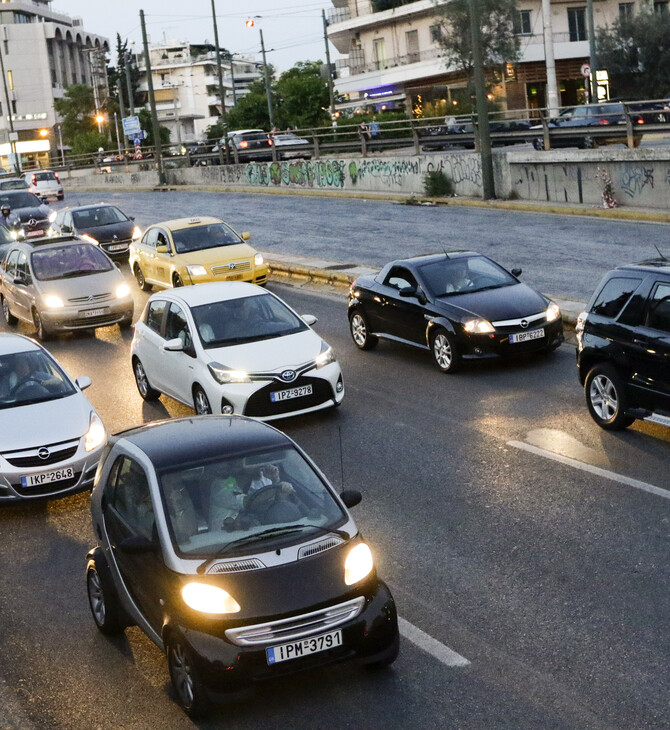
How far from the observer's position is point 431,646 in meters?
7.53

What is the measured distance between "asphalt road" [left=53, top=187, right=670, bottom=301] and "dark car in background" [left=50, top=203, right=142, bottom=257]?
A: 3.67 metres

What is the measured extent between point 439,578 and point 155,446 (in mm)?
2502

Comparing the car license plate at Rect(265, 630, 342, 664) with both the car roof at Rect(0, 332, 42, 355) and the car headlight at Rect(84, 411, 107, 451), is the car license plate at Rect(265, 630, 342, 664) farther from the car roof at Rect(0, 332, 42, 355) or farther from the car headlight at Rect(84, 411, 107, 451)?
the car roof at Rect(0, 332, 42, 355)

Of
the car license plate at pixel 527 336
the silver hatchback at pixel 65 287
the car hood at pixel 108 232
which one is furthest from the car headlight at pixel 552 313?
the car hood at pixel 108 232

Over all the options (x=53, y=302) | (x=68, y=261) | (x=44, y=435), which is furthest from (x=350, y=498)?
(x=68, y=261)

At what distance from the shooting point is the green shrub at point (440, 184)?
38.8 m

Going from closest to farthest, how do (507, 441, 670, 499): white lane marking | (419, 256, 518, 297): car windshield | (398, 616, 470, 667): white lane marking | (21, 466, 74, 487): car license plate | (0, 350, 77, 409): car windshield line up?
(398, 616, 470, 667): white lane marking < (507, 441, 670, 499): white lane marking < (21, 466, 74, 487): car license plate < (0, 350, 77, 409): car windshield < (419, 256, 518, 297): car windshield

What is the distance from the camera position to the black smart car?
6500 millimetres

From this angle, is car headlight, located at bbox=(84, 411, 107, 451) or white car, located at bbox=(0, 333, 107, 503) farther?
car headlight, located at bbox=(84, 411, 107, 451)

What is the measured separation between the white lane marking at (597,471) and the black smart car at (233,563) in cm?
382

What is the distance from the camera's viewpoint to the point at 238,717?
6.75 meters

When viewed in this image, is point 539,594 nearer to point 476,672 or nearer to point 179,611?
point 476,672

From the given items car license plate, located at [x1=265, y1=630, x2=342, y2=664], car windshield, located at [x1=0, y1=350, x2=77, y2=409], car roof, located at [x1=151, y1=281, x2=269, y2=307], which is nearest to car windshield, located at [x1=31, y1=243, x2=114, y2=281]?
car roof, located at [x1=151, y1=281, x2=269, y2=307]

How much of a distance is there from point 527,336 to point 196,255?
1065 centimetres
